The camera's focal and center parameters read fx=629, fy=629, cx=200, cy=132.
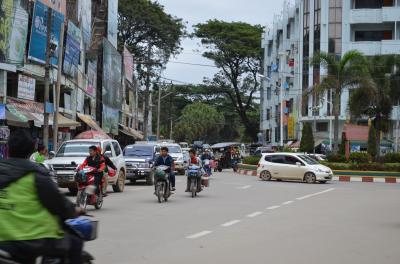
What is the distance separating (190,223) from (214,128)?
84577 mm

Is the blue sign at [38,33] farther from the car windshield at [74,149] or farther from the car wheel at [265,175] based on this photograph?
the car wheel at [265,175]

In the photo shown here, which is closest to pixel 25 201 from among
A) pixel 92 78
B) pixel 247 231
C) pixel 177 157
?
pixel 247 231

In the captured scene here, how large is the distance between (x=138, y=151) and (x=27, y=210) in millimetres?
23758

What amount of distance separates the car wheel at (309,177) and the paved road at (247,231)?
10773mm

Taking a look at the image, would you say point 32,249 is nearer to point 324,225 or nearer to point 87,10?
point 324,225

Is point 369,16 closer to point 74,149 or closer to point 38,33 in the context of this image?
point 38,33

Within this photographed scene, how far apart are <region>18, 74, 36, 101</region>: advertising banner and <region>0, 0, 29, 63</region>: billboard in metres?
1.15

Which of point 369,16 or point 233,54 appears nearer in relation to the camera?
point 369,16

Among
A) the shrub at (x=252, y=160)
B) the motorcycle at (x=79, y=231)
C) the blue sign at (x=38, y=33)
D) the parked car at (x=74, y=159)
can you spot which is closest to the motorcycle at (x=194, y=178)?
the parked car at (x=74, y=159)

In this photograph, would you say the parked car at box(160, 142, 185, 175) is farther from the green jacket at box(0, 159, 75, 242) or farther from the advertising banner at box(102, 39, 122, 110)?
the green jacket at box(0, 159, 75, 242)

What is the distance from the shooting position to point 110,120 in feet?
167

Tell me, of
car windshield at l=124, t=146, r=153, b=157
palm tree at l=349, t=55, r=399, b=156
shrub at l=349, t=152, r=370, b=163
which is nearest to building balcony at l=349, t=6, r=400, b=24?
palm tree at l=349, t=55, r=399, b=156

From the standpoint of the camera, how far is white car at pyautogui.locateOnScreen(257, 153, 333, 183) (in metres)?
30.7

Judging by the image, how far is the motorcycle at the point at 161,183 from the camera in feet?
58.8
